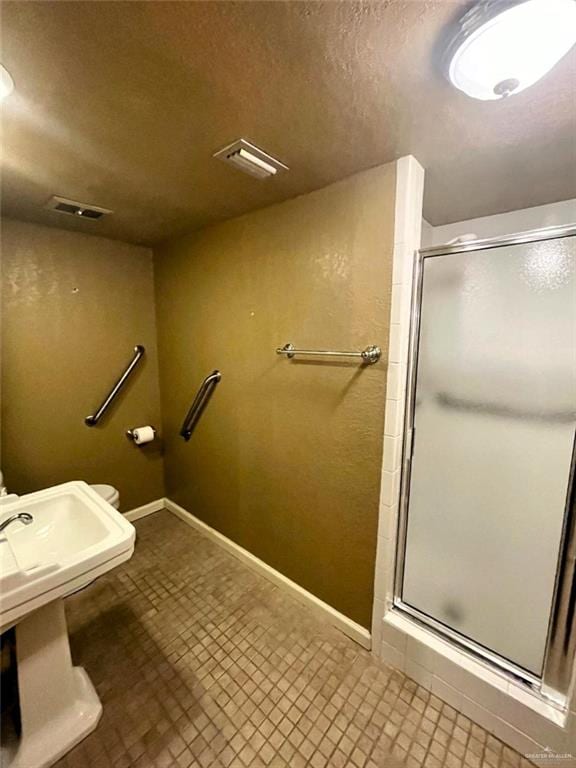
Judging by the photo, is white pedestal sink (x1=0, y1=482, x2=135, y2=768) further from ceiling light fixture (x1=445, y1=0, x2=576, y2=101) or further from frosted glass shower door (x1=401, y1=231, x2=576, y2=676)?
ceiling light fixture (x1=445, y1=0, x2=576, y2=101)

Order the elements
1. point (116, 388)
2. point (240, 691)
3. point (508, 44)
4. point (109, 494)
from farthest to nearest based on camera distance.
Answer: point (116, 388) → point (109, 494) → point (240, 691) → point (508, 44)

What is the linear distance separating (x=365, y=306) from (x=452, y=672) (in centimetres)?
151

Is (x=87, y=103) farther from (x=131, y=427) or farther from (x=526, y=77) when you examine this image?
(x=131, y=427)

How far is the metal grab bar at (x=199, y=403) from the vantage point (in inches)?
83.1

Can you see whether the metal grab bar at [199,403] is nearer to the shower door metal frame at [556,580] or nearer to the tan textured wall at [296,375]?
the tan textured wall at [296,375]

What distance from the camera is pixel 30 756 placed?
1108mm

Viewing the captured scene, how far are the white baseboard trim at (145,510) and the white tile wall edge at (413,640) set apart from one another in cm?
195

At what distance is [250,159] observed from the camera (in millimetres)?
1208

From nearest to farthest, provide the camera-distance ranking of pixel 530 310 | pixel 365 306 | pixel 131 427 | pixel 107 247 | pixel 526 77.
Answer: pixel 526 77 → pixel 530 310 → pixel 365 306 → pixel 107 247 → pixel 131 427

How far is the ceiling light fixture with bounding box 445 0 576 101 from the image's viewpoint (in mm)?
642

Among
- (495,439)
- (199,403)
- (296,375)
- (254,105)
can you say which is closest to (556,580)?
(495,439)

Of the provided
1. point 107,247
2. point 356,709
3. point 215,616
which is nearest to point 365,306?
point 356,709

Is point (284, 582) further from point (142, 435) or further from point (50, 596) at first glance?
point (142, 435)

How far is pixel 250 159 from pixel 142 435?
1.99 meters
